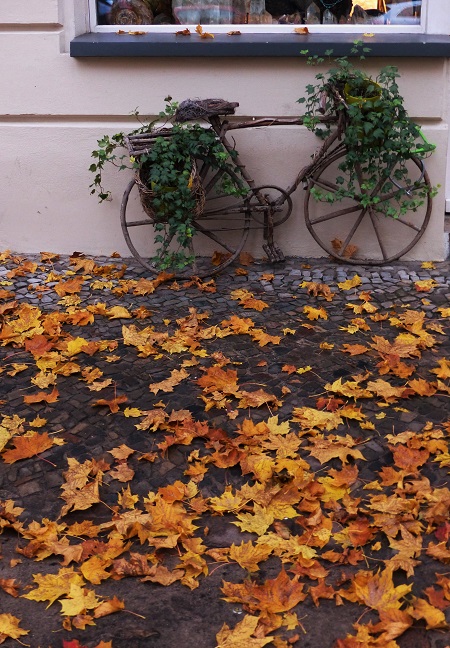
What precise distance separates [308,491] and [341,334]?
165 cm

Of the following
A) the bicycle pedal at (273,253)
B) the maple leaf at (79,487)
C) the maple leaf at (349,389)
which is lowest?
the maple leaf at (79,487)

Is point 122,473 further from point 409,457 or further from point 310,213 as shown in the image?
point 310,213

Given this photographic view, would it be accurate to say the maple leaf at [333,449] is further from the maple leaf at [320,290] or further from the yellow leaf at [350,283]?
the yellow leaf at [350,283]

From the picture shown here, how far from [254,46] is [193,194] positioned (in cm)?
110

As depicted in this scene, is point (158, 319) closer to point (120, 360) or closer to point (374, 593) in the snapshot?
point (120, 360)

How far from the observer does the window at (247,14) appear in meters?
6.12

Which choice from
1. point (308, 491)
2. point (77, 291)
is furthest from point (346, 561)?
point (77, 291)

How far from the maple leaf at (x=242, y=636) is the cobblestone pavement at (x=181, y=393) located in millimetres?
47

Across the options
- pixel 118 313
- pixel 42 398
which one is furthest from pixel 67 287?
pixel 42 398

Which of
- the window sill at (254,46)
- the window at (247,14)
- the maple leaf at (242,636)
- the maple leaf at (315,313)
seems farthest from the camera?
the window at (247,14)

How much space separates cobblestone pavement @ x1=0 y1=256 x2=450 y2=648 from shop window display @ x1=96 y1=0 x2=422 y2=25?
1.70 metres

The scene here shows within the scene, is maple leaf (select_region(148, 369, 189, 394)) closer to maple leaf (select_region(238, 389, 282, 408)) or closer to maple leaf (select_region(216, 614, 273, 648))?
maple leaf (select_region(238, 389, 282, 408))

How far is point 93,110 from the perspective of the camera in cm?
605

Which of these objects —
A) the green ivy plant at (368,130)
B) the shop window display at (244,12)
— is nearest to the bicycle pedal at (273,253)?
the green ivy plant at (368,130)
